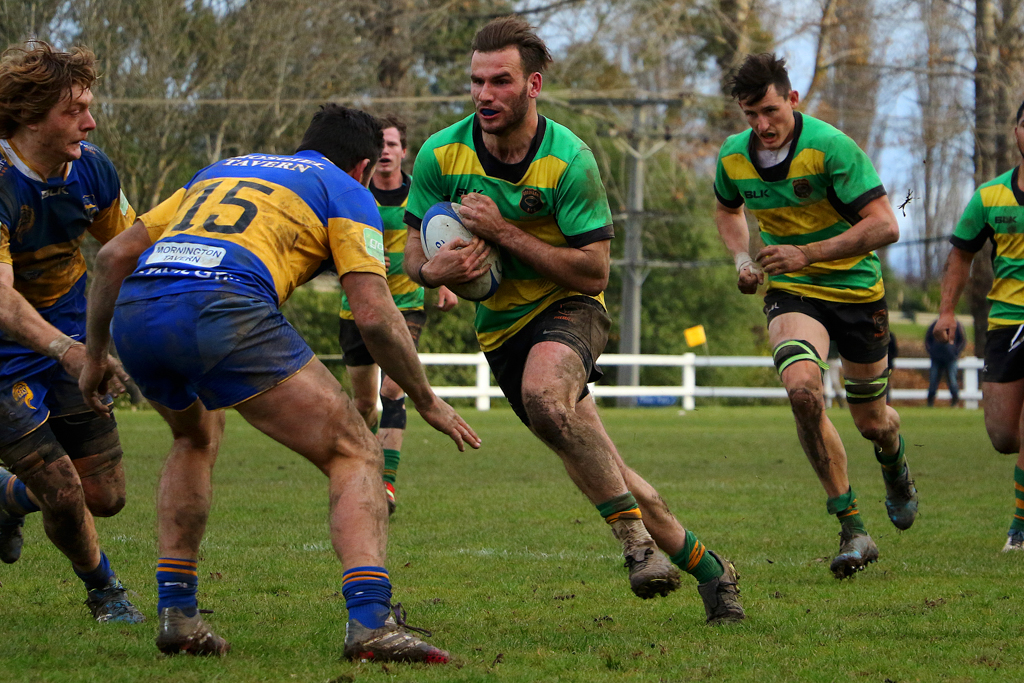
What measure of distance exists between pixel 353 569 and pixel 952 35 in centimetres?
2572

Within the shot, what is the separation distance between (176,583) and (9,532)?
6.56 ft

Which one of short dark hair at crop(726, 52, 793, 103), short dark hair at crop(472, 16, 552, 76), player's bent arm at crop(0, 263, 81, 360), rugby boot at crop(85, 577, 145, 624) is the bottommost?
rugby boot at crop(85, 577, 145, 624)

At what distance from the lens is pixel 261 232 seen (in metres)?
3.89

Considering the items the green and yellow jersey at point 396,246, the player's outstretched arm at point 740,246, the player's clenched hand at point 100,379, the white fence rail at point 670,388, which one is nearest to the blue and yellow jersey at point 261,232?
the player's clenched hand at point 100,379

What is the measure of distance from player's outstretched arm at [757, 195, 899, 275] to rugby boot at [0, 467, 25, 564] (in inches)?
152

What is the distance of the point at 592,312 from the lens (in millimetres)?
4906

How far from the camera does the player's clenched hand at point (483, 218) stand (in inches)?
186

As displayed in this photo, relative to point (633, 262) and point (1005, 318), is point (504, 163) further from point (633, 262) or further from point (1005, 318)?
point (633, 262)

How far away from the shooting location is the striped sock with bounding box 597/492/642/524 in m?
4.51

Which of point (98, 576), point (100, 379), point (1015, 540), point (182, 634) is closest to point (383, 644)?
point (182, 634)

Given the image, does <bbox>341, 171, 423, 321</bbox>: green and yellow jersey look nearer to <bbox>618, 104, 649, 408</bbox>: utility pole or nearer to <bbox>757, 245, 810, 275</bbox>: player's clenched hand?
<bbox>757, 245, 810, 275</bbox>: player's clenched hand

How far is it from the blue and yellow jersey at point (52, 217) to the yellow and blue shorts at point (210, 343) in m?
1.40

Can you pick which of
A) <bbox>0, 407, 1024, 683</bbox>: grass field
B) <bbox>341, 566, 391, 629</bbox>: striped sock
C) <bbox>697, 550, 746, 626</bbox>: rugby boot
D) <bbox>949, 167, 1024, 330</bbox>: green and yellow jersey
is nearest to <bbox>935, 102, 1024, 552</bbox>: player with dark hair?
<bbox>949, 167, 1024, 330</bbox>: green and yellow jersey

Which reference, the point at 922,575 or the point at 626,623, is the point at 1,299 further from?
the point at 922,575
